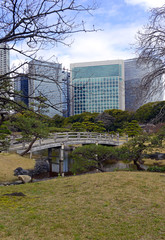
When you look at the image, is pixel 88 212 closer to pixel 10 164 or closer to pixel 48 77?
pixel 48 77

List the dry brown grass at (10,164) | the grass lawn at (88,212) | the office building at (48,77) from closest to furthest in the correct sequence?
the grass lawn at (88,212) < the office building at (48,77) < the dry brown grass at (10,164)

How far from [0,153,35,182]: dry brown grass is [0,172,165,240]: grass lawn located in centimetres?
580

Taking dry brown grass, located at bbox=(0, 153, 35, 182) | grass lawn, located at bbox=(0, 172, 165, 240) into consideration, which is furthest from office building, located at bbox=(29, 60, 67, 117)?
dry brown grass, located at bbox=(0, 153, 35, 182)

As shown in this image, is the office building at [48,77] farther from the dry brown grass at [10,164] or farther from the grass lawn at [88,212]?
the dry brown grass at [10,164]

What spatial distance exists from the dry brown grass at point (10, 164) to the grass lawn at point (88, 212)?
580 cm

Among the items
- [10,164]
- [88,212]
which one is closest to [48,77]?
[88,212]

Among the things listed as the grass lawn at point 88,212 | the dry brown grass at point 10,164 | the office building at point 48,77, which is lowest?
the dry brown grass at point 10,164

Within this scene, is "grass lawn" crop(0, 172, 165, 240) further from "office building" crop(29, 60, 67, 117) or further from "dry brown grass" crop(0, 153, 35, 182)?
"dry brown grass" crop(0, 153, 35, 182)

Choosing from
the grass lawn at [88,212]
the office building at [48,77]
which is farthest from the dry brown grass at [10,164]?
the office building at [48,77]

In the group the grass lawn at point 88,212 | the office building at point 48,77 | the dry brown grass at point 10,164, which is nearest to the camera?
the grass lawn at point 88,212

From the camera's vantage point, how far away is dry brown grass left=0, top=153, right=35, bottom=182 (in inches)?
449

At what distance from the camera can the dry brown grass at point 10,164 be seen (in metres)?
11.4

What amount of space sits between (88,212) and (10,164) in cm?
1017

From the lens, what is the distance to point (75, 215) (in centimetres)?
390
